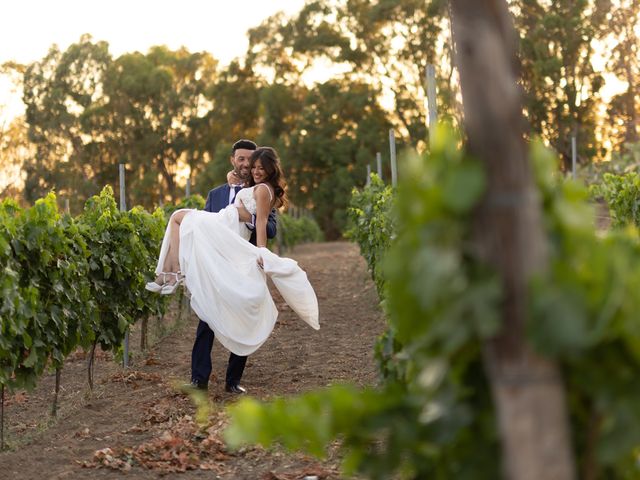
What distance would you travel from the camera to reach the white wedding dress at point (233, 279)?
7098mm

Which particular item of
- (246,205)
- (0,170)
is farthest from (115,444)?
A: (0,170)

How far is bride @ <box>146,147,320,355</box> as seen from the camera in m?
7.11

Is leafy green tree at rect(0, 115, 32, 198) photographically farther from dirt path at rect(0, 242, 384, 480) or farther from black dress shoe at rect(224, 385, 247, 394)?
black dress shoe at rect(224, 385, 247, 394)

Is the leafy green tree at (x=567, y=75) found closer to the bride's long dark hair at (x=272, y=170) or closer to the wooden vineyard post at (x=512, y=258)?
the bride's long dark hair at (x=272, y=170)

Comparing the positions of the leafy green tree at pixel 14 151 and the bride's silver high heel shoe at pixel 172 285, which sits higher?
the leafy green tree at pixel 14 151

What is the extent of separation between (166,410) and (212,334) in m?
0.65

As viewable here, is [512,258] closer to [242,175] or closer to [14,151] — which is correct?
[242,175]

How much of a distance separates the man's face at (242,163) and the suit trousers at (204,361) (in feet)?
4.07

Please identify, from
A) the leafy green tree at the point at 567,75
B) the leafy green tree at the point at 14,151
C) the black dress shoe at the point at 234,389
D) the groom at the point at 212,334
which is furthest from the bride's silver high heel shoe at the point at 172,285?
the leafy green tree at the point at 14,151

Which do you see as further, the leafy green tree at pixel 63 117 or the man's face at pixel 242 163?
the leafy green tree at pixel 63 117

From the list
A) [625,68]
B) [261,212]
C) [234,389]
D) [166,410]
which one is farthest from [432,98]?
[625,68]

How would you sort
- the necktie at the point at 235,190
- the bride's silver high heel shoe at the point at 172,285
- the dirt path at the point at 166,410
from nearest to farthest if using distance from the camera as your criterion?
the dirt path at the point at 166,410 < the bride's silver high heel shoe at the point at 172,285 < the necktie at the point at 235,190

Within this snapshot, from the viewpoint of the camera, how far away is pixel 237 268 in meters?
7.25

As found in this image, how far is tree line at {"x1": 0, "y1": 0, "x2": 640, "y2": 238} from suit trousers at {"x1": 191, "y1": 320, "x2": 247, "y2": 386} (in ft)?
101
